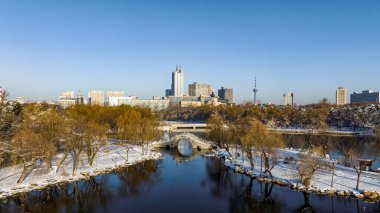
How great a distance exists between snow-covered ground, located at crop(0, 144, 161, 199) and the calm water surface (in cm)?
98

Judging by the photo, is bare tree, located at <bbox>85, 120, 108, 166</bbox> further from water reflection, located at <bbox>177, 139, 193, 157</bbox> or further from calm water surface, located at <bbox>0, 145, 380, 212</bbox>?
water reflection, located at <bbox>177, 139, 193, 157</bbox>

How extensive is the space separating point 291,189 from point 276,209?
4385 millimetres

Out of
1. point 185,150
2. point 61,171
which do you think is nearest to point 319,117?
point 185,150

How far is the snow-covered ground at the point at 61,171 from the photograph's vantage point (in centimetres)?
A: 2541

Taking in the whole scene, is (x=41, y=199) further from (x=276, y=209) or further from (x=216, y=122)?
(x=216, y=122)

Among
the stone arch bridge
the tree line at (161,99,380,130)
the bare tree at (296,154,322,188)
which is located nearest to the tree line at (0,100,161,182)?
the stone arch bridge

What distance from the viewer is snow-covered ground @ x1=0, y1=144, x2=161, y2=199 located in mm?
25406

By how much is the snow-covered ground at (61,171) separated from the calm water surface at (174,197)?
982 millimetres

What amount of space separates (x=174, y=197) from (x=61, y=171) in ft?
39.9

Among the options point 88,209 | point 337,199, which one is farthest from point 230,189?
point 88,209

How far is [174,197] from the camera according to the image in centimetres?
2484

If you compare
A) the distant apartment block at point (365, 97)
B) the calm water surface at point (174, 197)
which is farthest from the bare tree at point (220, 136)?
the distant apartment block at point (365, 97)

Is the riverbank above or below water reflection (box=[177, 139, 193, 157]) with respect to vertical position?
above

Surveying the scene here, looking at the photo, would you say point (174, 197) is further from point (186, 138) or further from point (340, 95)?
point (340, 95)
